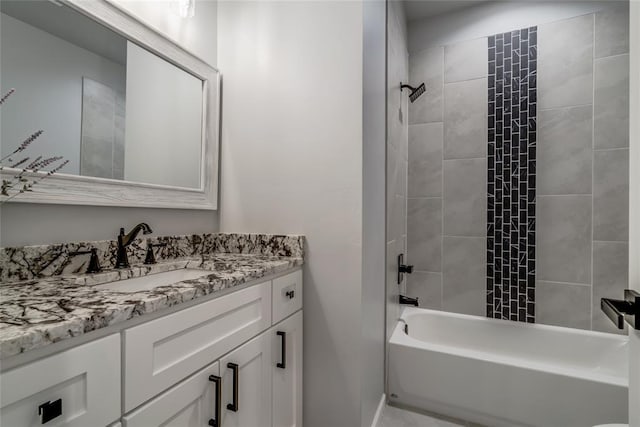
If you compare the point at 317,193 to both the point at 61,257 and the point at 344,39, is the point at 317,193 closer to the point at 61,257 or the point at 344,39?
the point at 344,39

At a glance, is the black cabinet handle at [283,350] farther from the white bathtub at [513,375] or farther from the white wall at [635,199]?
the white wall at [635,199]

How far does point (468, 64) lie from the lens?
221 centimetres

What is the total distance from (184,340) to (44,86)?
35.8 inches

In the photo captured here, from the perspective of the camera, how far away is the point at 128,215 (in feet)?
3.92

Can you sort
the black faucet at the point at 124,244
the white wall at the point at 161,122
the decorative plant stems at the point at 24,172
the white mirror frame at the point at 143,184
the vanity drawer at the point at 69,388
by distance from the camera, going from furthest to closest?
the white wall at the point at 161,122 < the black faucet at the point at 124,244 < the white mirror frame at the point at 143,184 < the decorative plant stems at the point at 24,172 < the vanity drawer at the point at 69,388

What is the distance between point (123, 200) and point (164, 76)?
0.59 meters

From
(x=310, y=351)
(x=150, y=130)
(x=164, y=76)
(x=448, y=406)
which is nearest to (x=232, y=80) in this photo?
(x=164, y=76)

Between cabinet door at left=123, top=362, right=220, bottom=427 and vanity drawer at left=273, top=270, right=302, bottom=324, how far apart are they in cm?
34

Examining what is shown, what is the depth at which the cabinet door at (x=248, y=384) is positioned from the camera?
914 mm

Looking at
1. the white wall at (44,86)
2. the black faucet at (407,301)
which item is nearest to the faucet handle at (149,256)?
the white wall at (44,86)

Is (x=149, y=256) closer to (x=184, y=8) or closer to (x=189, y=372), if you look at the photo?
(x=189, y=372)

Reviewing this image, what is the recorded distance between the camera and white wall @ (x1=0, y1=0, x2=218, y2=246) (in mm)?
893

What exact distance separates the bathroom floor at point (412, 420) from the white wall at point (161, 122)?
1.60 metres

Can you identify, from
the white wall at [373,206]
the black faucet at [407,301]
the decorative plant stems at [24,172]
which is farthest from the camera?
the black faucet at [407,301]
